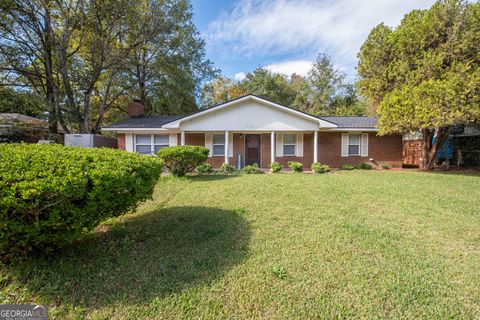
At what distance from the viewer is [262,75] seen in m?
29.3

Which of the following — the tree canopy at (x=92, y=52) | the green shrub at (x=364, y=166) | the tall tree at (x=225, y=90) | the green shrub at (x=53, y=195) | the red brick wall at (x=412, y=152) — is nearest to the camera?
the green shrub at (x=53, y=195)

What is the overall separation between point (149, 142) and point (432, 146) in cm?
A: 1736

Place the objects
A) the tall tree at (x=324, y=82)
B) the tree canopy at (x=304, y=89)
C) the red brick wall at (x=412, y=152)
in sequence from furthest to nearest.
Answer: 1. the tall tree at (x=324, y=82)
2. the tree canopy at (x=304, y=89)
3. the red brick wall at (x=412, y=152)

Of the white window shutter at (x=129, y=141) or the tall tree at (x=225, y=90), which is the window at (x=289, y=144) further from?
the tall tree at (x=225, y=90)

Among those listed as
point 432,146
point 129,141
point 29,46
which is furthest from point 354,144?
point 29,46

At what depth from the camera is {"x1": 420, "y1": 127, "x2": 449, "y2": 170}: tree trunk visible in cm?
1179

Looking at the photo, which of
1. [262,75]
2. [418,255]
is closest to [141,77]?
[262,75]

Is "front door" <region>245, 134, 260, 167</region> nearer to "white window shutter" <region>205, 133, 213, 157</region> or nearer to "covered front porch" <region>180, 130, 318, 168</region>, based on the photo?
"covered front porch" <region>180, 130, 318, 168</region>

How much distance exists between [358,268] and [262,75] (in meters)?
29.6

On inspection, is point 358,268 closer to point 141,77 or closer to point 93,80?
point 93,80

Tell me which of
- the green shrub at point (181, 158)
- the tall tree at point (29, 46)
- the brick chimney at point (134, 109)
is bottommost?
the green shrub at point (181, 158)

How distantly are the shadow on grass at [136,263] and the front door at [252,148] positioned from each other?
31.6 feet

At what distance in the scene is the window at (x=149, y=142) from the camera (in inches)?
541

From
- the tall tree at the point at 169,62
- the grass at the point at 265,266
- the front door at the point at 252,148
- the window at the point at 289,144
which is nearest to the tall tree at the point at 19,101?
the tall tree at the point at 169,62
